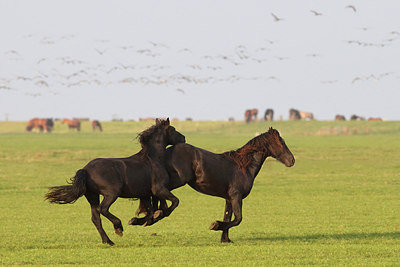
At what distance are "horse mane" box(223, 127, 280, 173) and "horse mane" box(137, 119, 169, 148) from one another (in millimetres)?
1362

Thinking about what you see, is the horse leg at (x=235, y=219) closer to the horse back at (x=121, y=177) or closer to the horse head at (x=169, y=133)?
the horse back at (x=121, y=177)

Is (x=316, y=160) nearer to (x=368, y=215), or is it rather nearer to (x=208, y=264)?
(x=368, y=215)

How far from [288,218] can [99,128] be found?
101m

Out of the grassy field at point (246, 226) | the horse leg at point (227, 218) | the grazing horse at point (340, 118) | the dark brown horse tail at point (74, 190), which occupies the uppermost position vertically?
the grazing horse at point (340, 118)

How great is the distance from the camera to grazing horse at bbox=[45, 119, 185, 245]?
1359 cm

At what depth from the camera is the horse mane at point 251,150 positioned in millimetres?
14781

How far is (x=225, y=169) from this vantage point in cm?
1459

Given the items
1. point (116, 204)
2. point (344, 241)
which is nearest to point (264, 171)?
point (116, 204)

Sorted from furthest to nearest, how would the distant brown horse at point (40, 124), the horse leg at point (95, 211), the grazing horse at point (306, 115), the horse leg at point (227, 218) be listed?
the grazing horse at point (306, 115)
the distant brown horse at point (40, 124)
the horse leg at point (227, 218)
the horse leg at point (95, 211)

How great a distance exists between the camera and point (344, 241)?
14.9 m

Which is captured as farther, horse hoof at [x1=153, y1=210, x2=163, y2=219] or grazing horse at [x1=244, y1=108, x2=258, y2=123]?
grazing horse at [x1=244, y1=108, x2=258, y2=123]

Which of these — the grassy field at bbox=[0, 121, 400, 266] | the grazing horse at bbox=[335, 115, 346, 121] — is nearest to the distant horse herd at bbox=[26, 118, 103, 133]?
the grazing horse at bbox=[335, 115, 346, 121]

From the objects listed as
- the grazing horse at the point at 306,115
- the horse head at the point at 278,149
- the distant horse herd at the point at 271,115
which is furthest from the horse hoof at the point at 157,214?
the grazing horse at the point at 306,115

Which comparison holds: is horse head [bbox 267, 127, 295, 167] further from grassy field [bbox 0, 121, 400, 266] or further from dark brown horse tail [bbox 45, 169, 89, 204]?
dark brown horse tail [bbox 45, 169, 89, 204]
